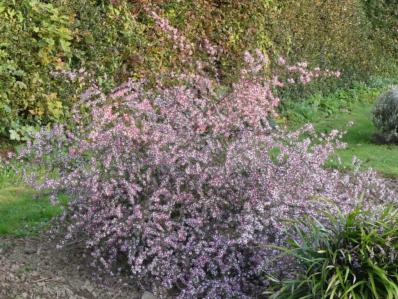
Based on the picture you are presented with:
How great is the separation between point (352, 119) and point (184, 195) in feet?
24.3

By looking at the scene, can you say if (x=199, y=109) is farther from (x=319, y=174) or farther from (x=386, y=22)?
(x=386, y=22)

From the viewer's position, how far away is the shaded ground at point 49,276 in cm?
411

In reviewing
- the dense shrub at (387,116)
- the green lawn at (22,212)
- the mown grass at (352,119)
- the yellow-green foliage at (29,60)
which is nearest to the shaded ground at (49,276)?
the green lawn at (22,212)

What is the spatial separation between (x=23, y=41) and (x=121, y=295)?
389 cm

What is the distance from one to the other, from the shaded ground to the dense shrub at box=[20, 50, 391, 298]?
0.43 feet

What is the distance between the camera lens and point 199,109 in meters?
5.10

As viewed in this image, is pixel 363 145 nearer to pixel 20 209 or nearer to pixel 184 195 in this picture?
pixel 20 209

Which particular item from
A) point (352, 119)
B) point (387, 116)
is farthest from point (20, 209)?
point (352, 119)

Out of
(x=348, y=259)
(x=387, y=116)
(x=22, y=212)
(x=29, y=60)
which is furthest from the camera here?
(x=387, y=116)

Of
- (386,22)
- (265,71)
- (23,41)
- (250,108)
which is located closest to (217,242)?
(250,108)

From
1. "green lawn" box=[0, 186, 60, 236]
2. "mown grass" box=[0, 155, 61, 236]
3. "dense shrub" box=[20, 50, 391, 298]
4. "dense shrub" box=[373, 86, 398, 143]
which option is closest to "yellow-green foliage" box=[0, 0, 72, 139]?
"mown grass" box=[0, 155, 61, 236]

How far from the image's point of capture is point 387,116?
913cm

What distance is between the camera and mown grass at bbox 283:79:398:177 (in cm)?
812

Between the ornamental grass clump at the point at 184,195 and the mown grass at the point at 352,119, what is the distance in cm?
283
